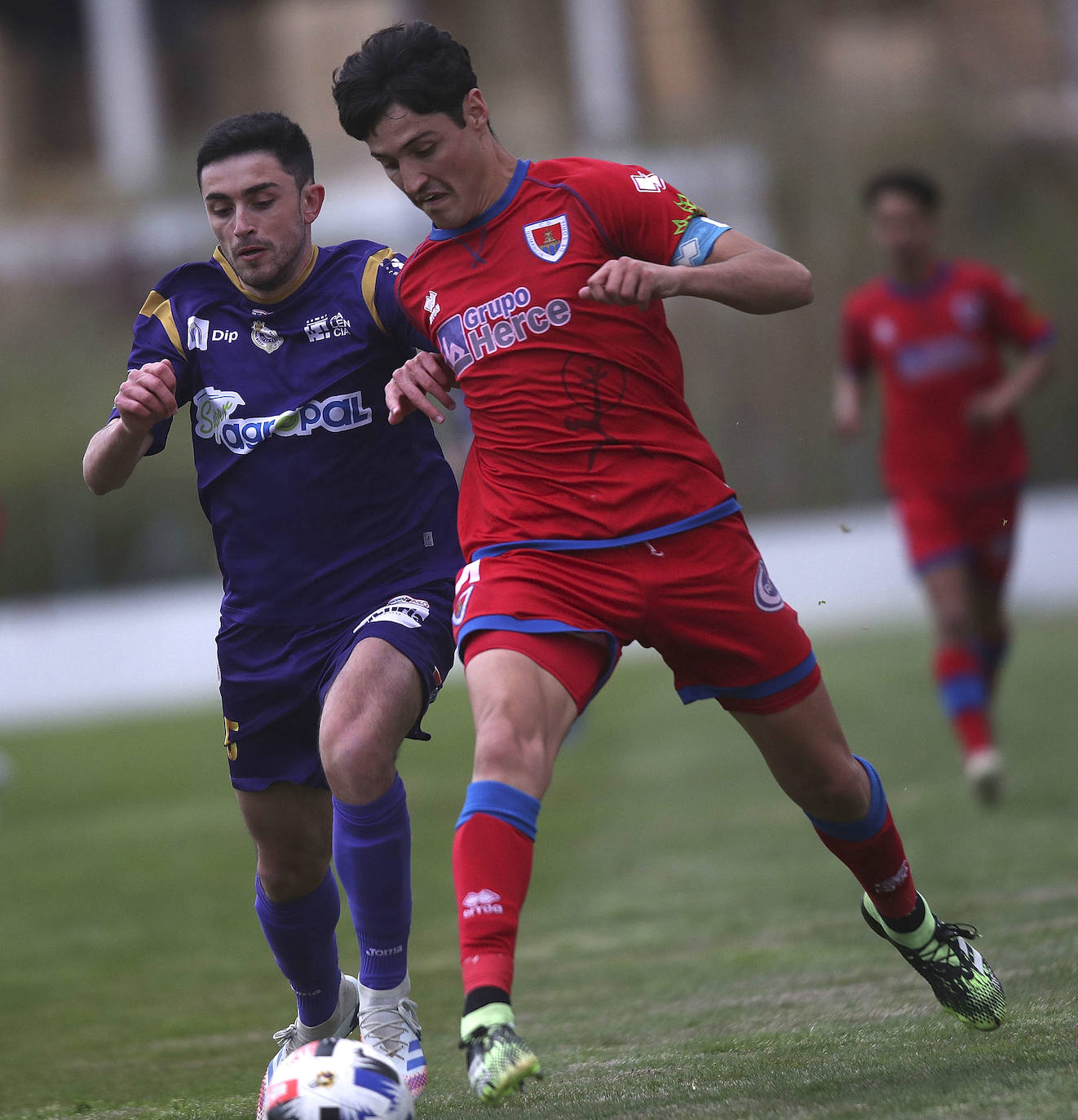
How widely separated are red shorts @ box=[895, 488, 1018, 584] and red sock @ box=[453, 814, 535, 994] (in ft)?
17.6

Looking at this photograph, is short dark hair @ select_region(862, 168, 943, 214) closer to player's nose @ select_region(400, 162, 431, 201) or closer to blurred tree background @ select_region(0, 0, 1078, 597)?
player's nose @ select_region(400, 162, 431, 201)

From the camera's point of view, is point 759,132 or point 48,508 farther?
point 759,132

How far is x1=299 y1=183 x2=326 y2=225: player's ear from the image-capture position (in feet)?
13.7

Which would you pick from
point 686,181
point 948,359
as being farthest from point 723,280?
point 686,181

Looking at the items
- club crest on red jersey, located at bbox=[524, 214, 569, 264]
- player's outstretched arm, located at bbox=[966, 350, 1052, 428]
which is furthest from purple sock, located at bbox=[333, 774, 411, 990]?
player's outstretched arm, located at bbox=[966, 350, 1052, 428]

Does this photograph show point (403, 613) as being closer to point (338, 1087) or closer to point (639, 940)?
point (338, 1087)

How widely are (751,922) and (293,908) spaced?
8.12 feet

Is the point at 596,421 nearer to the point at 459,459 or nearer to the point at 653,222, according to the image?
the point at 653,222

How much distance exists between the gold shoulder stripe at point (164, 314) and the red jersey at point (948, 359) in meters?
4.94

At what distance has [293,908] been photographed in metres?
4.23

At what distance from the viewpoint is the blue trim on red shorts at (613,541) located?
3553 millimetres

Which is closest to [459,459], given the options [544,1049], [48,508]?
[544,1049]

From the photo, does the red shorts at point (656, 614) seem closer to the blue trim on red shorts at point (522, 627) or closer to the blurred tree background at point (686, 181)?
the blue trim on red shorts at point (522, 627)

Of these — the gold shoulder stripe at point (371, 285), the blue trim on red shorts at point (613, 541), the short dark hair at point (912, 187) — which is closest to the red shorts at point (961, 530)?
the short dark hair at point (912, 187)
